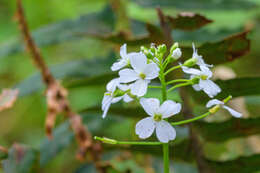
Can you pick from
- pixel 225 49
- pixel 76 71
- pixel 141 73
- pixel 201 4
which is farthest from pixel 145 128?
pixel 201 4

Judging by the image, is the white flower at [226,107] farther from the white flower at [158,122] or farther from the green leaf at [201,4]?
the green leaf at [201,4]

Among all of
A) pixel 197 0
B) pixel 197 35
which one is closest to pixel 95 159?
pixel 197 35

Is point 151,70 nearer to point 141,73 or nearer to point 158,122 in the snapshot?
point 141,73

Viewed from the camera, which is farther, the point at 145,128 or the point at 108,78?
the point at 108,78

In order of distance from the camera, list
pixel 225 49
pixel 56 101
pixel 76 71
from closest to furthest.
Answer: pixel 225 49 → pixel 56 101 → pixel 76 71

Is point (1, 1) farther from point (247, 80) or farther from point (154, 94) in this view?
point (247, 80)

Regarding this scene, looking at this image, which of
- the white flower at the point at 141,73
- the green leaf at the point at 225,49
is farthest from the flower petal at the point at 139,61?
the green leaf at the point at 225,49

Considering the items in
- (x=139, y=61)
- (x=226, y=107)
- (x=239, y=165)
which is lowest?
(x=239, y=165)

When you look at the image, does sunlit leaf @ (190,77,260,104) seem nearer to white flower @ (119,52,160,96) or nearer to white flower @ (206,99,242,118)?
white flower @ (206,99,242,118)
